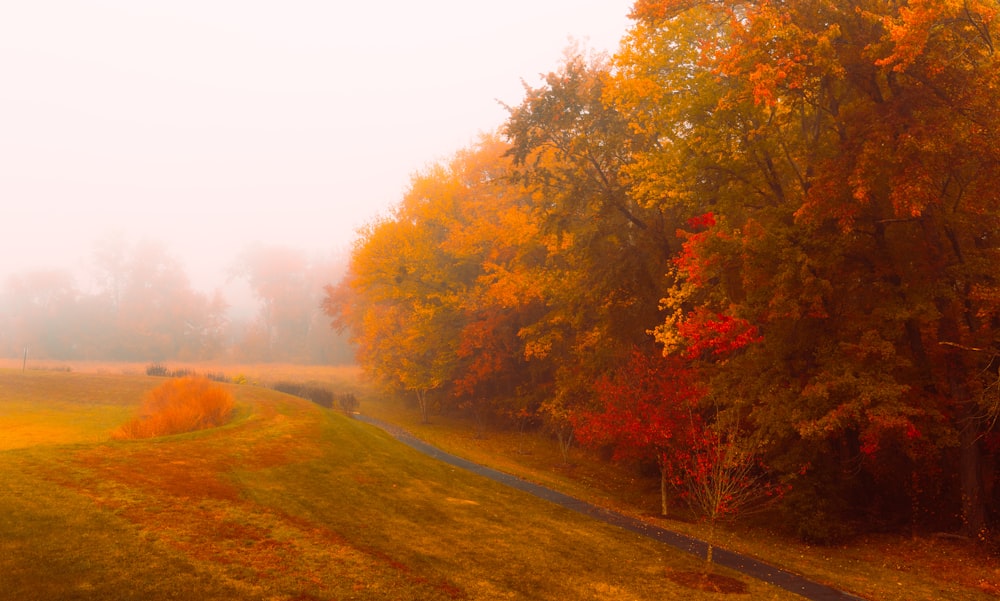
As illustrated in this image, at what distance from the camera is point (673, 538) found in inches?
653

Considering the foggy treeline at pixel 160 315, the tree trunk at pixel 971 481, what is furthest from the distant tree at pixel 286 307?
the tree trunk at pixel 971 481

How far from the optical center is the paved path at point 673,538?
12.6m

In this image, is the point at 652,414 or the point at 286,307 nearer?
the point at 652,414

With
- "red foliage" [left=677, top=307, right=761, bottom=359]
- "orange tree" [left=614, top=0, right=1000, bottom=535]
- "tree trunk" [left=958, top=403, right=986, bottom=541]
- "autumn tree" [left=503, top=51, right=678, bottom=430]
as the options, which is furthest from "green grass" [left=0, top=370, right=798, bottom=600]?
"autumn tree" [left=503, top=51, right=678, bottom=430]

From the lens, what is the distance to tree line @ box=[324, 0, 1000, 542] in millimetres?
13711

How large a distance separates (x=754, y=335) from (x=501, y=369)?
69.0ft

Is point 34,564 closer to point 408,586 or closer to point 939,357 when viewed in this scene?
point 408,586

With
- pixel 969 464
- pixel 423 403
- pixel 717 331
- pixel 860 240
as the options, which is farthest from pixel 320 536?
pixel 423 403

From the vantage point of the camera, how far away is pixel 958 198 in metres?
14.6

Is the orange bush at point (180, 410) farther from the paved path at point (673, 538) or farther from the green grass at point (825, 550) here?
the green grass at point (825, 550)

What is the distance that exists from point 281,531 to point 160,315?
8189 centimetres

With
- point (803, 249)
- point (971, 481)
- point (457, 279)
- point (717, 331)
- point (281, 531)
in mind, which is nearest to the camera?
point (281, 531)

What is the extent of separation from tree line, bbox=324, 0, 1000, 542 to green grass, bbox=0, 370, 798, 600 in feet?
12.2

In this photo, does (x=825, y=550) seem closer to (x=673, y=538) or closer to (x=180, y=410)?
(x=673, y=538)
